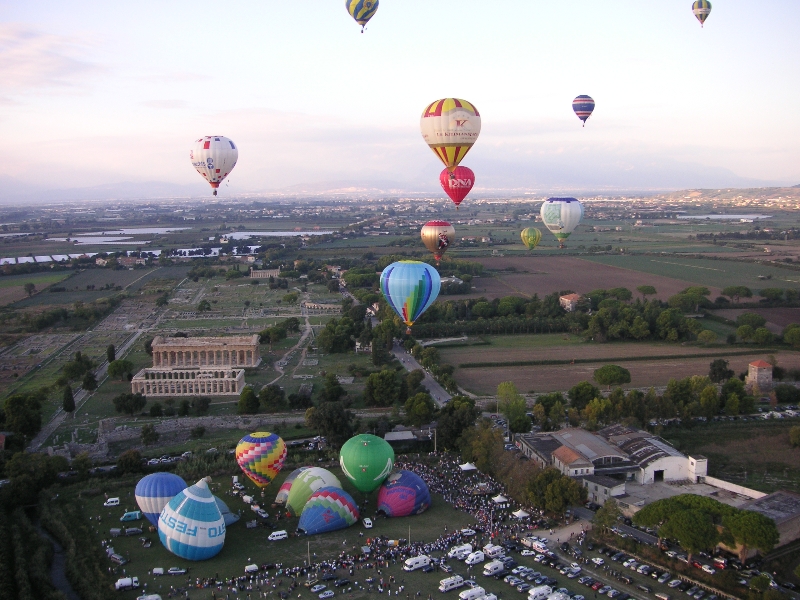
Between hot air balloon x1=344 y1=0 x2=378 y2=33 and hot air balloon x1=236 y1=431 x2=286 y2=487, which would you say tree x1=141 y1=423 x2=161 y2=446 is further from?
hot air balloon x1=344 y1=0 x2=378 y2=33

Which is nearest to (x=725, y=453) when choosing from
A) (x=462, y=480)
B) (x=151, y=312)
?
(x=462, y=480)

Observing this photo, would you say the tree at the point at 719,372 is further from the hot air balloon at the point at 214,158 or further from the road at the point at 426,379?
the hot air balloon at the point at 214,158

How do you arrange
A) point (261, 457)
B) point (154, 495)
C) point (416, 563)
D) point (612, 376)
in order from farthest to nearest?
point (612, 376), point (261, 457), point (154, 495), point (416, 563)

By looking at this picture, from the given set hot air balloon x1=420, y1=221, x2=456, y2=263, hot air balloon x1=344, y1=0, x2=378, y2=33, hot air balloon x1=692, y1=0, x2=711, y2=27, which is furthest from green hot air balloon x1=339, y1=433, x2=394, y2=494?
hot air balloon x1=692, y1=0, x2=711, y2=27

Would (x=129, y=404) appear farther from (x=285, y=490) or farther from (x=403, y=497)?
(x=403, y=497)

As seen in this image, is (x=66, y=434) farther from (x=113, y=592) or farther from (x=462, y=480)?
(x=462, y=480)

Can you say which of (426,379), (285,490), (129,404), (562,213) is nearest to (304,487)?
(285,490)
